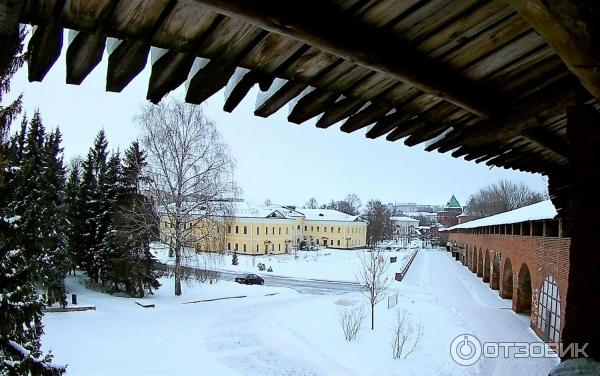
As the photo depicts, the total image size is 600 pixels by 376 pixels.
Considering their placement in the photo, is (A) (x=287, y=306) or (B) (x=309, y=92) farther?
(A) (x=287, y=306)

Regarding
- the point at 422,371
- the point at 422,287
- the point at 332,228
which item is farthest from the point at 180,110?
the point at 332,228

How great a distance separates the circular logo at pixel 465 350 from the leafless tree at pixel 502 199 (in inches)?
2526

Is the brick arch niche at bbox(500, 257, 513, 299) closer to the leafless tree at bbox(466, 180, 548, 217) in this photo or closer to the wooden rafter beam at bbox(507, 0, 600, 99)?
the wooden rafter beam at bbox(507, 0, 600, 99)

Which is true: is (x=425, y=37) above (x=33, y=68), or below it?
above

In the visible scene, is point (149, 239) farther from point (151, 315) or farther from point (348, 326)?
point (348, 326)

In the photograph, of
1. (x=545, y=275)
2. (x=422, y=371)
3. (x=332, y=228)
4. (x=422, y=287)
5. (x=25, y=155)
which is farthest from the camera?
(x=332, y=228)

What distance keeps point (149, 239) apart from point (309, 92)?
2072 cm

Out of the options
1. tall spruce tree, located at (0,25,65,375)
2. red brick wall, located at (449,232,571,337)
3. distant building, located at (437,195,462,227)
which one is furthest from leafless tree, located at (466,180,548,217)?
tall spruce tree, located at (0,25,65,375)

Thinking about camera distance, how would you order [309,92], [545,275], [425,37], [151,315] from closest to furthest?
[425,37], [309,92], [545,275], [151,315]

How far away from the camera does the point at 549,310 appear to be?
1331 centimetres

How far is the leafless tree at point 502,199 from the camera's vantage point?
74.1 meters

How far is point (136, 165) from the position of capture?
2102 cm

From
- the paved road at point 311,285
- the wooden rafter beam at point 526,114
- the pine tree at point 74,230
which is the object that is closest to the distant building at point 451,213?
the paved road at point 311,285

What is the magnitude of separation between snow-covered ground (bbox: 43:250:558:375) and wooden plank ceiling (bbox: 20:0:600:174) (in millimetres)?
10102
